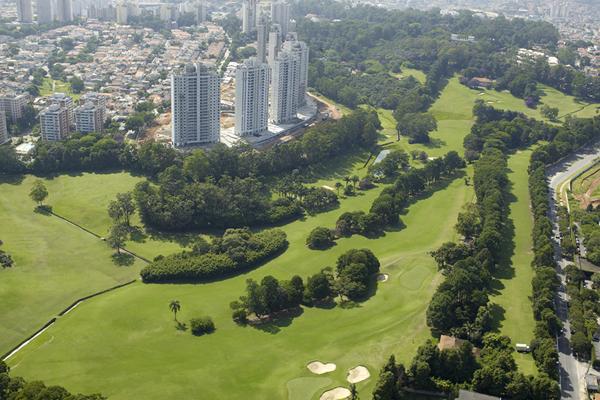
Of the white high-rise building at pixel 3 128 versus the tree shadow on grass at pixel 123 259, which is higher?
the white high-rise building at pixel 3 128

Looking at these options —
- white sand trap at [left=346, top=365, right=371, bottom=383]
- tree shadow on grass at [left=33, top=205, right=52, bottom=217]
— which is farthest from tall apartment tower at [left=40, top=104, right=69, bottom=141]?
white sand trap at [left=346, top=365, right=371, bottom=383]

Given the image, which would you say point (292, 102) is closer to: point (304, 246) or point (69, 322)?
point (304, 246)

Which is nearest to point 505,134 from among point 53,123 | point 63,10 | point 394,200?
point 394,200

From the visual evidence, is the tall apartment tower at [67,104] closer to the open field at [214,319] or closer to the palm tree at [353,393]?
the open field at [214,319]

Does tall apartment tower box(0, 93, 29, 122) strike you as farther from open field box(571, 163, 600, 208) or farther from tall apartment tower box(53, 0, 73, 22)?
tall apartment tower box(53, 0, 73, 22)

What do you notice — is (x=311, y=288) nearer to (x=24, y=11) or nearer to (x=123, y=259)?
(x=123, y=259)

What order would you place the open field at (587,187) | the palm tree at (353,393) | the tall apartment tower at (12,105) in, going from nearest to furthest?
the palm tree at (353,393) → the open field at (587,187) → the tall apartment tower at (12,105)

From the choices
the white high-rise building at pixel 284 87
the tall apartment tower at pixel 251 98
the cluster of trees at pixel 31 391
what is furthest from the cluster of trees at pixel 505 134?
the cluster of trees at pixel 31 391
